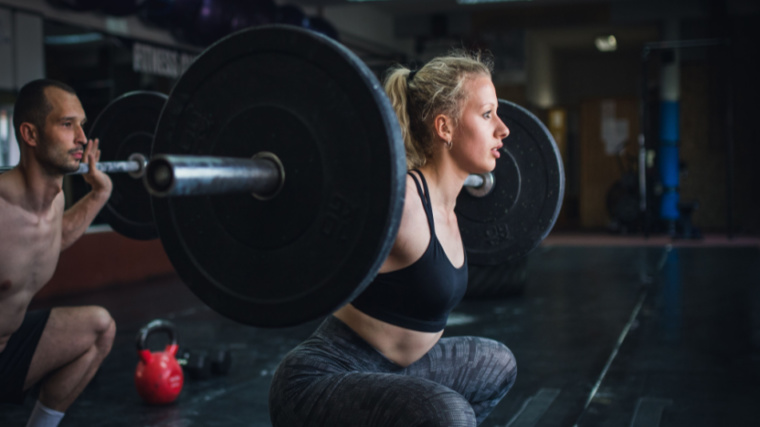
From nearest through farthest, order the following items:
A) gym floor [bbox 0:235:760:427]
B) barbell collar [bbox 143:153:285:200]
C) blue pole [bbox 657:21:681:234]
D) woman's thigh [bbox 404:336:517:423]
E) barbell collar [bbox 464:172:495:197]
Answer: barbell collar [bbox 143:153:285:200] → woman's thigh [bbox 404:336:517:423] → barbell collar [bbox 464:172:495:197] → gym floor [bbox 0:235:760:427] → blue pole [bbox 657:21:681:234]

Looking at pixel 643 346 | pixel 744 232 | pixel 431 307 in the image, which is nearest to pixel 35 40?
pixel 643 346

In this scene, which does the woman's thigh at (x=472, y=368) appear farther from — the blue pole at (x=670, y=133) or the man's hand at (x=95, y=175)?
the blue pole at (x=670, y=133)

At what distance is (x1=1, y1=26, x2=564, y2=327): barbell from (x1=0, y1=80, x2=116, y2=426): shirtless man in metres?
0.85

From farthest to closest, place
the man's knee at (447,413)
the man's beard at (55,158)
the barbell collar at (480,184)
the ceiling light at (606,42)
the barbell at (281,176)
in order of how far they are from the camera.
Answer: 1. the ceiling light at (606,42)
2. the man's beard at (55,158)
3. the barbell collar at (480,184)
4. the man's knee at (447,413)
5. the barbell at (281,176)

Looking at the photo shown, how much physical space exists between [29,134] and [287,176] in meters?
1.07

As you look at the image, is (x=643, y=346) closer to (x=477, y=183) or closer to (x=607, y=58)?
(x=477, y=183)

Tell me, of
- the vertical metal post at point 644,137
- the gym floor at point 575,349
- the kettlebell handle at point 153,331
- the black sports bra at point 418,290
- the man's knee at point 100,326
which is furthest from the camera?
the vertical metal post at point 644,137

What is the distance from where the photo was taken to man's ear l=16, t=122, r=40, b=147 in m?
1.82

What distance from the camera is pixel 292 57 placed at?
1026 mm

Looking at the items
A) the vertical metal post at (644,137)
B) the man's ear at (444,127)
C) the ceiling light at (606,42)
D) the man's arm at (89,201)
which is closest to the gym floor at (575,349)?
the man's arm at (89,201)

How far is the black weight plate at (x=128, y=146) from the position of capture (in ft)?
6.90

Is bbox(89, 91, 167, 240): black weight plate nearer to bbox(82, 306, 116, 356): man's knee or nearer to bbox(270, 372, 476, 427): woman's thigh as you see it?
bbox(82, 306, 116, 356): man's knee

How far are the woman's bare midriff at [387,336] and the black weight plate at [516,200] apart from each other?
0.39m

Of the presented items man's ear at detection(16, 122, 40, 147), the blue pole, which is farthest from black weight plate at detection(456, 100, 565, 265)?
the blue pole
